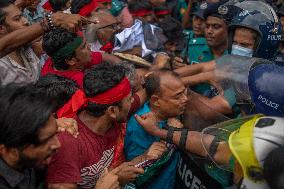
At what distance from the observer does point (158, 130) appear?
2951 mm

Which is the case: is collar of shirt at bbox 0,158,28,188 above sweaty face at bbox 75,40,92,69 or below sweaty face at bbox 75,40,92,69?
above

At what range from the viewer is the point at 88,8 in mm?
5352

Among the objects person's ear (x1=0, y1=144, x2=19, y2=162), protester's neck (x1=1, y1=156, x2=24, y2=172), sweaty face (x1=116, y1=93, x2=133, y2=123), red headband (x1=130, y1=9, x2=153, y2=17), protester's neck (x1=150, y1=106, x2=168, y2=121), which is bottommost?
red headband (x1=130, y1=9, x2=153, y2=17)

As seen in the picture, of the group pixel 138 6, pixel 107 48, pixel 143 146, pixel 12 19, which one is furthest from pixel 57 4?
pixel 143 146

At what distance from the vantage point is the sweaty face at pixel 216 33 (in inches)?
180

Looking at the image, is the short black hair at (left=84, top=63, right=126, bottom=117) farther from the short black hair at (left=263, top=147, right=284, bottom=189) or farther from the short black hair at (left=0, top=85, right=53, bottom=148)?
the short black hair at (left=263, top=147, right=284, bottom=189)

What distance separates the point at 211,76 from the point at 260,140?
1603mm

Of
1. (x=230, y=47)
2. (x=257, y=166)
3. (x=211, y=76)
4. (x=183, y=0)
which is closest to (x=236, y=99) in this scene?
(x=211, y=76)

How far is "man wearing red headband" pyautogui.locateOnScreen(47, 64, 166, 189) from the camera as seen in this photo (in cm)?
260

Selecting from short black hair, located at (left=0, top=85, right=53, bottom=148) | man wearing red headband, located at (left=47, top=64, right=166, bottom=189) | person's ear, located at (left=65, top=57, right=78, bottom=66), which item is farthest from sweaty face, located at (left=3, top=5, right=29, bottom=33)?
short black hair, located at (left=0, top=85, right=53, bottom=148)

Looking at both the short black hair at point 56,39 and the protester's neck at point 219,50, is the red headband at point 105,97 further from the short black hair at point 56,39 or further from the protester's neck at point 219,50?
the protester's neck at point 219,50

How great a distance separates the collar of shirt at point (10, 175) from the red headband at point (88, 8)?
3447 millimetres

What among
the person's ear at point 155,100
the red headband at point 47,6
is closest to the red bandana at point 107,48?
the red headband at point 47,6

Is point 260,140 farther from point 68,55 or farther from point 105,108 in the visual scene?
point 68,55
